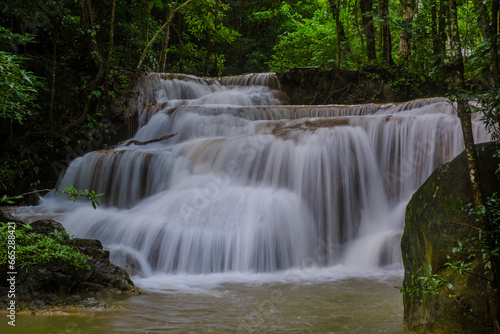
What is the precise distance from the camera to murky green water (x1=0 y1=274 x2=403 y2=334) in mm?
3203

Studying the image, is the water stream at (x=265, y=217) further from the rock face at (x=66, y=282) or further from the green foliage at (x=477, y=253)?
the green foliage at (x=477, y=253)

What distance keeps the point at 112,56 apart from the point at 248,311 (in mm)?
10907

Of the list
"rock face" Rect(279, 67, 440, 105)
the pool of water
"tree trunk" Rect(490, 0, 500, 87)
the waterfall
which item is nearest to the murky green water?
the pool of water

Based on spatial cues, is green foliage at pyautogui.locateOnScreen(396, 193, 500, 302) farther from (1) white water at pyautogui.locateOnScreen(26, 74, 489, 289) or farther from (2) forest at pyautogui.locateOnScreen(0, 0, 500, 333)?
(1) white water at pyautogui.locateOnScreen(26, 74, 489, 289)

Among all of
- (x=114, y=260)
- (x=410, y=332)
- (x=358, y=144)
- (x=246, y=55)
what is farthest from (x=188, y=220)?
(x=246, y=55)

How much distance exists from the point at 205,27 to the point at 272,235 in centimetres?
1379

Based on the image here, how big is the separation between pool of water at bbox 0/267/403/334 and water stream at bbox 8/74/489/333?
0.02 meters

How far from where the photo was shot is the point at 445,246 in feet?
9.42

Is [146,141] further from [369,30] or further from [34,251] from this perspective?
[369,30]

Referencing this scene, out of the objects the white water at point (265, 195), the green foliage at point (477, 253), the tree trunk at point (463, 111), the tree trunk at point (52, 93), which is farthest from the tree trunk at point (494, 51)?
the tree trunk at point (52, 93)

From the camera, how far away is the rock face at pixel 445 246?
2662mm

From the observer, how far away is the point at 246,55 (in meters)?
22.9

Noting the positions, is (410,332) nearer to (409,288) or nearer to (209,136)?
(409,288)

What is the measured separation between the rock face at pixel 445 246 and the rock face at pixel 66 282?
265 centimetres
